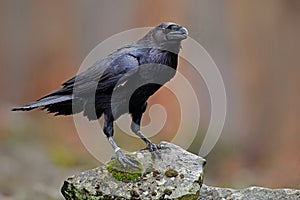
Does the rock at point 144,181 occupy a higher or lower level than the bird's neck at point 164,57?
lower

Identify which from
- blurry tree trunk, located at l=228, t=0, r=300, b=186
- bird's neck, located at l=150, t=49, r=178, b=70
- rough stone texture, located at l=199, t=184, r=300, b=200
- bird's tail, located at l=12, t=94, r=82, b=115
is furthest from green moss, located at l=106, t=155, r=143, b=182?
blurry tree trunk, located at l=228, t=0, r=300, b=186

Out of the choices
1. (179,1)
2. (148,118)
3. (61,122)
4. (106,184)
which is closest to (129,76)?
(106,184)

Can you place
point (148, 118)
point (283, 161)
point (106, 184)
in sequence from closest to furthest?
point (106, 184) < point (148, 118) < point (283, 161)

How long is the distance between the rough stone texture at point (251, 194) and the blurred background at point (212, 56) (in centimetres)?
468

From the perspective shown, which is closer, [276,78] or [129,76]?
[129,76]

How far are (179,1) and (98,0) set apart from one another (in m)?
1.21

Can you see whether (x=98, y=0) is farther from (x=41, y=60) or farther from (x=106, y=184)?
(x=106, y=184)

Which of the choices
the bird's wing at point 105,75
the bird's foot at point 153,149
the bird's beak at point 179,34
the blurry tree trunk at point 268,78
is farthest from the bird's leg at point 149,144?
the blurry tree trunk at point 268,78

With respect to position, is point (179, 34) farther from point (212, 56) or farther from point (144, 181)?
point (212, 56)

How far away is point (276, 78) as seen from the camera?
9.81 m

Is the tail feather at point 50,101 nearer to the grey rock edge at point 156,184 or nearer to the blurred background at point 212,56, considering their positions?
the grey rock edge at point 156,184

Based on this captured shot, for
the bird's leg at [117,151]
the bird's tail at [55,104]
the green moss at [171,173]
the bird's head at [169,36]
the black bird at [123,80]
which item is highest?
the bird's head at [169,36]

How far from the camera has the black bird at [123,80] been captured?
4.19 meters

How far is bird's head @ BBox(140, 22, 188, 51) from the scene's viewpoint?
4184 millimetres
